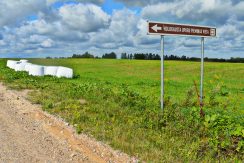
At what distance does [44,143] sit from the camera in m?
7.62

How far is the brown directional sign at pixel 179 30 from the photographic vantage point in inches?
360

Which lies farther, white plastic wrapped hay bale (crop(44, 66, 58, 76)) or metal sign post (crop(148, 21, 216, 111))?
white plastic wrapped hay bale (crop(44, 66, 58, 76))

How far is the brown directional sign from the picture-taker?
913cm

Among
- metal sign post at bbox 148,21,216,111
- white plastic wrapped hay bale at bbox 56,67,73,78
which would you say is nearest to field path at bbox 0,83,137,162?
metal sign post at bbox 148,21,216,111

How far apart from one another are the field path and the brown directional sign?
2954 mm

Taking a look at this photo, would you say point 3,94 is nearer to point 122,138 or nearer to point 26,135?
point 26,135

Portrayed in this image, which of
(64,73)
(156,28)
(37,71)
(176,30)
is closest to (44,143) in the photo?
(156,28)

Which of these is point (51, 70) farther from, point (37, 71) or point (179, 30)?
point (179, 30)

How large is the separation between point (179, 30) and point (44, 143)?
4254 millimetres

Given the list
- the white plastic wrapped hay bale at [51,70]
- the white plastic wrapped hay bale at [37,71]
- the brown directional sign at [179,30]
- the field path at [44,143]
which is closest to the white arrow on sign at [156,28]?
the brown directional sign at [179,30]

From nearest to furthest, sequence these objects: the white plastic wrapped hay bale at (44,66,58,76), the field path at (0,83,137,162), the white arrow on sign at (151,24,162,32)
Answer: the field path at (0,83,137,162) → the white arrow on sign at (151,24,162,32) → the white plastic wrapped hay bale at (44,66,58,76)

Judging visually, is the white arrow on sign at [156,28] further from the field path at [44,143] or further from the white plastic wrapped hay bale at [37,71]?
the white plastic wrapped hay bale at [37,71]

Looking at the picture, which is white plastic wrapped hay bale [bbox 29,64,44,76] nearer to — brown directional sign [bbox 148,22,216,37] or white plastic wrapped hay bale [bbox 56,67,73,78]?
white plastic wrapped hay bale [bbox 56,67,73,78]

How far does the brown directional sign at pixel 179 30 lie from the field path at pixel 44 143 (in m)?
2.95
